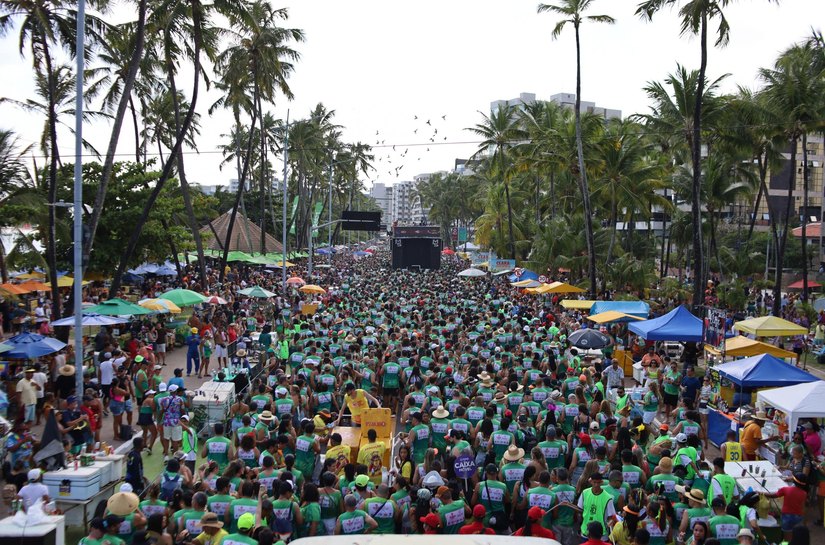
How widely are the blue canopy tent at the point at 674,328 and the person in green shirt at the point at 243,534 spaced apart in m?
12.5

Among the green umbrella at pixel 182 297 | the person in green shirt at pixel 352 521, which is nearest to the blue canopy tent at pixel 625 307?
the green umbrella at pixel 182 297

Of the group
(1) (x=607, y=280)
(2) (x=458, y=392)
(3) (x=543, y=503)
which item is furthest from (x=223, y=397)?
(1) (x=607, y=280)

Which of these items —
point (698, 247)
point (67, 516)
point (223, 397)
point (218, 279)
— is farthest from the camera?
point (218, 279)

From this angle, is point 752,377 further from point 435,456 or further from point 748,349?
point 435,456

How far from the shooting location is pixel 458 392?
10.9 m

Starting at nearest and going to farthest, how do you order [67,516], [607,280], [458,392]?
[67,516] → [458,392] → [607,280]

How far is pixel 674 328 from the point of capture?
54.8 ft

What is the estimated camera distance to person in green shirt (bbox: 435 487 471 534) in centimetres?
676

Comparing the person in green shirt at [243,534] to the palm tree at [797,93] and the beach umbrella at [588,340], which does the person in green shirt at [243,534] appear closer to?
the beach umbrella at [588,340]

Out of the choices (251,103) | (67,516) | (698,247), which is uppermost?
(251,103)

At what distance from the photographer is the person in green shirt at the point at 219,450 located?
8689mm

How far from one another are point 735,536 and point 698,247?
1608 centimetres

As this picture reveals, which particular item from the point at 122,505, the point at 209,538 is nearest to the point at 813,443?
the point at 209,538

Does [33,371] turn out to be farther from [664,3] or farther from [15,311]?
[664,3]
